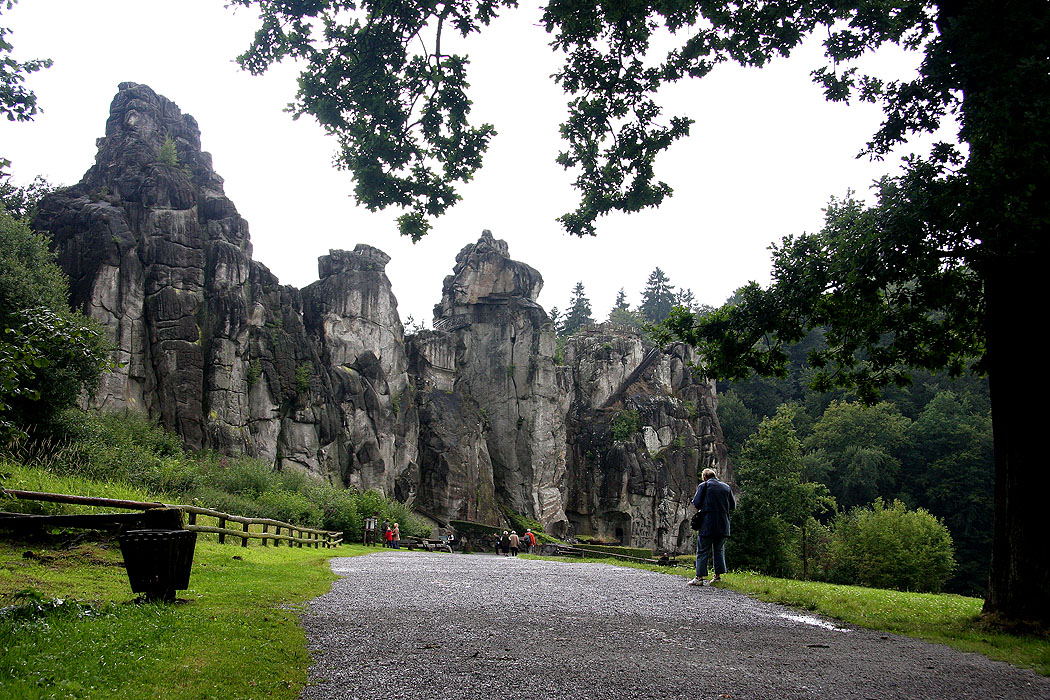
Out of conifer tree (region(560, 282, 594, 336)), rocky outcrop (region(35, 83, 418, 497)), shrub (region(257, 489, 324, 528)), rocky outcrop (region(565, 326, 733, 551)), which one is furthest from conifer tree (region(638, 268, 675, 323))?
shrub (region(257, 489, 324, 528))

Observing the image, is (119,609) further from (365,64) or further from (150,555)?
(365,64)

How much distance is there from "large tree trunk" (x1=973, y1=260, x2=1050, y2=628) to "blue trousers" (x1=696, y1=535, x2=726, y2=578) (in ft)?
14.2

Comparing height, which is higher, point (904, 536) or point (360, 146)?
point (360, 146)

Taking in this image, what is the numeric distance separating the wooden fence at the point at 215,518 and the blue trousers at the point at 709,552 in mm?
8881

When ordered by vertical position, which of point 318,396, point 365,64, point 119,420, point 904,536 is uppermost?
point 365,64

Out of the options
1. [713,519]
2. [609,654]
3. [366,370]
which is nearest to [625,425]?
[366,370]

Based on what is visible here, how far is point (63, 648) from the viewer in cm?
447

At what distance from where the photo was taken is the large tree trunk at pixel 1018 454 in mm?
8523

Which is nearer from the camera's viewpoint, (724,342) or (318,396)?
(724,342)

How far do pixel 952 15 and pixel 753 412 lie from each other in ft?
264

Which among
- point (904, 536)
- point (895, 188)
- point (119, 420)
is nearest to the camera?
point (895, 188)

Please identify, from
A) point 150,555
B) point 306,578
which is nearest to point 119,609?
point 150,555

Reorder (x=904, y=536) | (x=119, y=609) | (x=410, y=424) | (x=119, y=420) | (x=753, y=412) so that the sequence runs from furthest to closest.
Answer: (x=753, y=412)
(x=410, y=424)
(x=904, y=536)
(x=119, y=420)
(x=119, y=609)

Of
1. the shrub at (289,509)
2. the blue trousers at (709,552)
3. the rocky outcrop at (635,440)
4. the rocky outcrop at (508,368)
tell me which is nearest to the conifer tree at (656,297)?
the rocky outcrop at (635,440)
